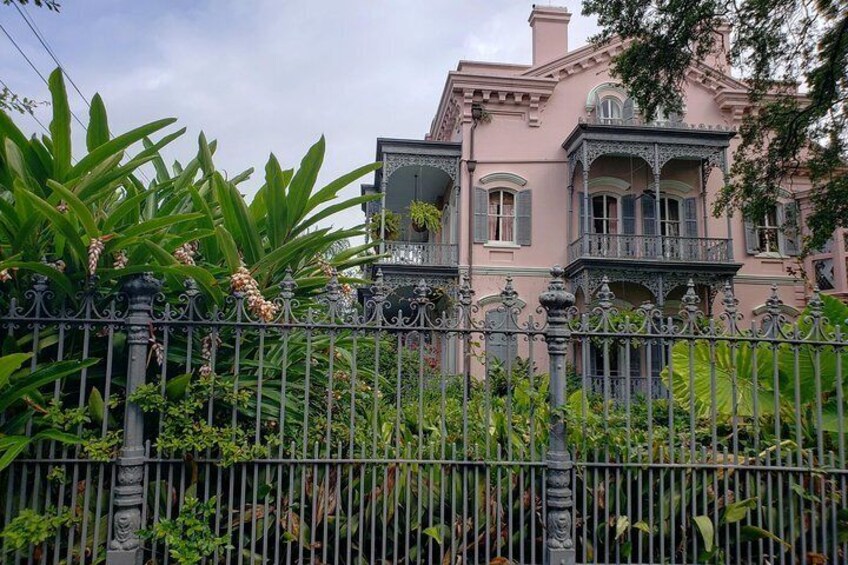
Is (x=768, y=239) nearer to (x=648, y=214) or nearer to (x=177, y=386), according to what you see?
(x=648, y=214)

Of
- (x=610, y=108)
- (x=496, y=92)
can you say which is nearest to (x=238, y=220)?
(x=496, y=92)

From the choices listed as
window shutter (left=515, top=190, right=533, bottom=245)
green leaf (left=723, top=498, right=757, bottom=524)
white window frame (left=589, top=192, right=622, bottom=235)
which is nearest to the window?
white window frame (left=589, top=192, right=622, bottom=235)

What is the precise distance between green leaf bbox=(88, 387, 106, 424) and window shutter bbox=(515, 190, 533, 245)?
13.9 metres

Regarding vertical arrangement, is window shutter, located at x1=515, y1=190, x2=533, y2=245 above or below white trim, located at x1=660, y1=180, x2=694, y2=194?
below

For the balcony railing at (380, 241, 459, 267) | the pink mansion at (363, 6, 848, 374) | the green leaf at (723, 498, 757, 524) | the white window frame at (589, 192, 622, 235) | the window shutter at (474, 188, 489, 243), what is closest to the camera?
the green leaf at (723, 498, 757, 524)

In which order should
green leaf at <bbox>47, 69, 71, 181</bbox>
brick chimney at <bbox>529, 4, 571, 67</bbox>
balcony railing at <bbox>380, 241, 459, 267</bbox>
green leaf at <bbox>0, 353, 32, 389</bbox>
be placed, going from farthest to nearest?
brick chimney at <bbox>529, 4, 571, 67</bbox>
balcony railing at <bbox>380, 241, 459, 267</bbox>
green leaf at <bbox>47, 69, 71, 181</bbox>
green leaf at <bbox>0, 353, 32, 389</bbox>

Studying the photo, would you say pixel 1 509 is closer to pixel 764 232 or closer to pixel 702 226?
pixel 702 226

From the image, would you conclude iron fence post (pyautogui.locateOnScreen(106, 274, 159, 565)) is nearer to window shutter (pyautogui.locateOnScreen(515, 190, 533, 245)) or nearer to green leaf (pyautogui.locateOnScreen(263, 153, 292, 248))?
green leaf (pyautogui.locateOnScreen(263, 153, 292, 248))

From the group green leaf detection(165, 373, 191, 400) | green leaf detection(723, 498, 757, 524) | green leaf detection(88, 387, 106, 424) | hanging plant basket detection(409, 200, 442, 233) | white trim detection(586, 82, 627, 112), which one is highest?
white trim detection(586, 82, 627, 112)

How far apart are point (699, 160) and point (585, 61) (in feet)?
14.1

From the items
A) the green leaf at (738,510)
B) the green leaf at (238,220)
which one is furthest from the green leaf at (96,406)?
the green leaf at (738,510)

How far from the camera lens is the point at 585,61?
1764 centimetres

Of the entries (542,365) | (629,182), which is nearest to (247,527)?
(542,365)

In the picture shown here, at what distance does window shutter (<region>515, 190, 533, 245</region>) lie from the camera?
16.8 metres
